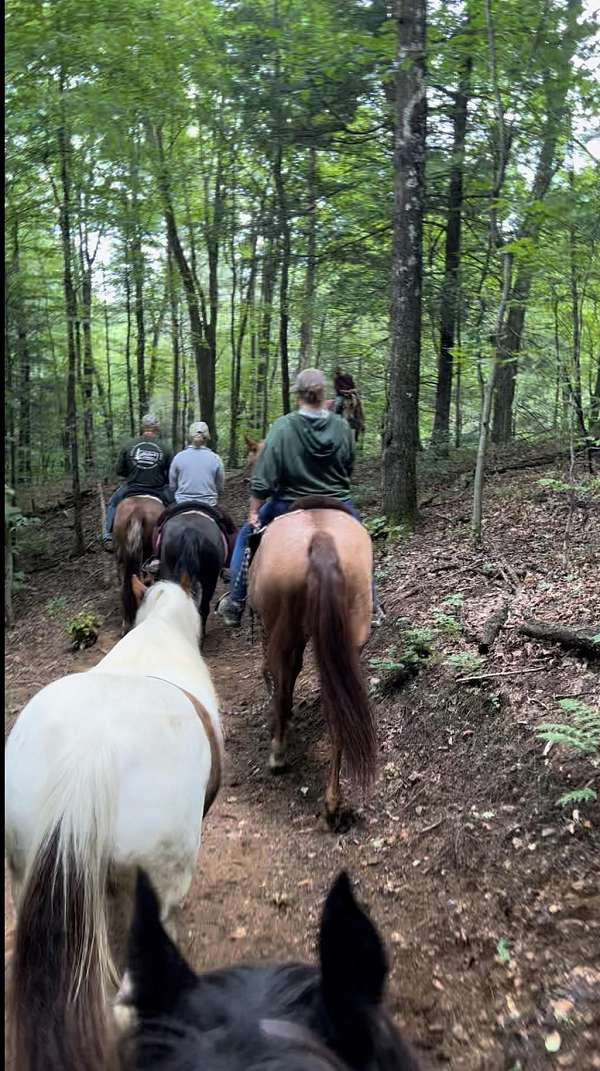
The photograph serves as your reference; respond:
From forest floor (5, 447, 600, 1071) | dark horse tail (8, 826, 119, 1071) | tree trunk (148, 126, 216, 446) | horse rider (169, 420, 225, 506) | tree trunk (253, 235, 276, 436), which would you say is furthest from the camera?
tree trunk (253, 235, 276, 436)

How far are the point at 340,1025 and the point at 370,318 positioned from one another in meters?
12.1

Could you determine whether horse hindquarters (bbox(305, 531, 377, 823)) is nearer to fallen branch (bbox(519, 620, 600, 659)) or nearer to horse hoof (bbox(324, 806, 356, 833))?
horse hoof (bbox(324, 806, 356, 833))

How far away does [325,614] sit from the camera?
429cm

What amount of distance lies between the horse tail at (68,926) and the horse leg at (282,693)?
2.82 meters

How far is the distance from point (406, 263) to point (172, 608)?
21.7 feet

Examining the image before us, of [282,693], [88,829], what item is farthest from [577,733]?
[88,829]

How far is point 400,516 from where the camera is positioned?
907cm

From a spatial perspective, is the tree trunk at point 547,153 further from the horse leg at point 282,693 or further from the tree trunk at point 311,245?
the horse leg at point 282,693

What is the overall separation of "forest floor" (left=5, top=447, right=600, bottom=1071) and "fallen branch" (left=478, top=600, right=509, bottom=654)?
7cm

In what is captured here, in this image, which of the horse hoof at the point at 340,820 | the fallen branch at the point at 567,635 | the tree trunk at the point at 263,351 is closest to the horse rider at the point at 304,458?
the fallen branch at the point at 567,635

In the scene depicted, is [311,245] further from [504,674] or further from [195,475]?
[504,674]

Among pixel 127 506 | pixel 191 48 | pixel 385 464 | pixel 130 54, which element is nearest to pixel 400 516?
pixel 385 464

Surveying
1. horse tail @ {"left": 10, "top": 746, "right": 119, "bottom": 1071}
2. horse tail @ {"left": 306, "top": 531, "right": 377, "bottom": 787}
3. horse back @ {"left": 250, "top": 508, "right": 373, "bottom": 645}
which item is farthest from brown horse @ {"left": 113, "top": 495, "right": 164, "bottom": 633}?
horse tail @ {"left": 10, "top": 746, "right": 119, "bottom": 1071}

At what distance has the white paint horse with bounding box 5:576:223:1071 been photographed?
185 cm
